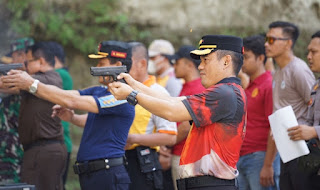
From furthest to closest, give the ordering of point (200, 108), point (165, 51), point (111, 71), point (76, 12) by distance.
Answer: point (76, 12), point (165, 51), point (111, 71), point (200, 108)

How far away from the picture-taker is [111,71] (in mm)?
4301

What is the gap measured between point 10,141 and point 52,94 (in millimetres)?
2052

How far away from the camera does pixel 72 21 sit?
32.4 ft

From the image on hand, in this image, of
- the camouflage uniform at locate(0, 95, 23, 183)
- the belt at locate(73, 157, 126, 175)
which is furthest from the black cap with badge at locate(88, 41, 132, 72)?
the camouflage uniform at locate(0, 95, 23, 183)

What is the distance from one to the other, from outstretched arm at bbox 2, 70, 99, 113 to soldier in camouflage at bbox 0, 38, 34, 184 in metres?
1.78

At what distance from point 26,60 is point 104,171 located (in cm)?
247

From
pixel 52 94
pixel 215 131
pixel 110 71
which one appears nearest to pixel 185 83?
pixel 52 94

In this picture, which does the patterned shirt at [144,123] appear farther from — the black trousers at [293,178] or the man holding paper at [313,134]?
the man holding paper at [313,134]

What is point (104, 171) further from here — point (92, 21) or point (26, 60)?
point (92, 21)

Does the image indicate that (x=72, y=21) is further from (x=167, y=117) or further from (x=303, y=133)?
(x=167, y=117)

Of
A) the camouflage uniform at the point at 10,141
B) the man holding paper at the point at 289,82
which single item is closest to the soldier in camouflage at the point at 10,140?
the camouflage uniform at the point at 10,141

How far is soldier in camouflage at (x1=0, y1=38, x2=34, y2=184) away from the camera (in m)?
6.78

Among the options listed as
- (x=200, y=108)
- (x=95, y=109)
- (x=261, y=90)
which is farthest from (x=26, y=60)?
(x=200, y=108)

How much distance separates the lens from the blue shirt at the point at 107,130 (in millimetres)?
5254
